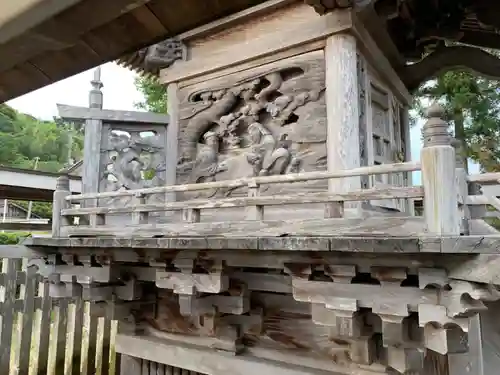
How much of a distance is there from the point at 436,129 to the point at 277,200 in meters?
1.19

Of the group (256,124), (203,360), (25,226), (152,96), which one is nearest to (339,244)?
(256,124)

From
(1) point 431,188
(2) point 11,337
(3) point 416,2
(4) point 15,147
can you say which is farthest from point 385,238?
(4) point 15,147

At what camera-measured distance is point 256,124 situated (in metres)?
4.31

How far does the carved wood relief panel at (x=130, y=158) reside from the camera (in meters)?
4.57

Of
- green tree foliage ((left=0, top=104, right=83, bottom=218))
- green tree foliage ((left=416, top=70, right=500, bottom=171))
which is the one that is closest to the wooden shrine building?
green tree foliage ((left=416, top=70, right=500, bottom=171))

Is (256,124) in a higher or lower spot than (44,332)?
higher

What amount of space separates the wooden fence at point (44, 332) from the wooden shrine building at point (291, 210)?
122 cm

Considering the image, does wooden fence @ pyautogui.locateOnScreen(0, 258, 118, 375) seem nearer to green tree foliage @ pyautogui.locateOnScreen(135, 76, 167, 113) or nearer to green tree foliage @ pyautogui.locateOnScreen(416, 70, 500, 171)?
green tree foliage @ pyautogui.locateOnScreen(135, 76, 167, 113)

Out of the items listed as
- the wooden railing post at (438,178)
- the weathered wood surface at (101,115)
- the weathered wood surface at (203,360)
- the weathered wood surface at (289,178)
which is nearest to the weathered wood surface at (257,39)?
the weathered wood surface at (101,115)

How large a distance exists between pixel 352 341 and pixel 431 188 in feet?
4.86

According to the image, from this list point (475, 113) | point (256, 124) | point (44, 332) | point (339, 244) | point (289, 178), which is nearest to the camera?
point (339, 244)

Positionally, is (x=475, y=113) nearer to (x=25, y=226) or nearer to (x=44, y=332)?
(x=44, y=332)

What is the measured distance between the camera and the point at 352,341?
326 centimetres

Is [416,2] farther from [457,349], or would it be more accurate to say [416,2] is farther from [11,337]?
[11,337]
